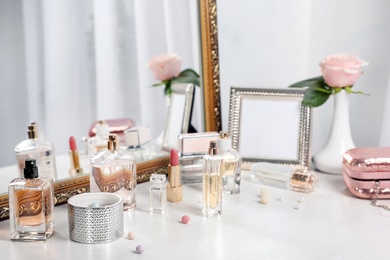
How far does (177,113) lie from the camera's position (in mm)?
1492

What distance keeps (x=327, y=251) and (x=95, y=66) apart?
0.70m

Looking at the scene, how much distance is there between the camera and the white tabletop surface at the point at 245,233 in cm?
99

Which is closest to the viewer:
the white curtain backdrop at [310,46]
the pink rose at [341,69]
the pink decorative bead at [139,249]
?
the pink decorative bead at [139,249]

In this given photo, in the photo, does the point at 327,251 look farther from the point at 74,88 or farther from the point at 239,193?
the point at 74,88

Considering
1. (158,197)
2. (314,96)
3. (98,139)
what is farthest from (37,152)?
(314,96)

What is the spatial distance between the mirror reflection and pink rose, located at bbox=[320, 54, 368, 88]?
1.23 ft

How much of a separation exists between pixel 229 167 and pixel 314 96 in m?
0.34

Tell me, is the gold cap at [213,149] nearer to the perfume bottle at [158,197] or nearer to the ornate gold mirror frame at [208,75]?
the perfume bottle at [158,197]

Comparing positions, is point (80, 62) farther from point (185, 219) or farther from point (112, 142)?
point (185, 219)

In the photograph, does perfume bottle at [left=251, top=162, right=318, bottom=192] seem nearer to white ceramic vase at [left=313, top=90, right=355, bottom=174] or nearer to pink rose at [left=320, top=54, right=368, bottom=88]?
white ceramic vase at [left=313, top=90, right=355, bottom=174]

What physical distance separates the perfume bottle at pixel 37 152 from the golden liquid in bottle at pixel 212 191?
0.36 m

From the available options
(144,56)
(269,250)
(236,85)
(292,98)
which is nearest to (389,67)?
(292,98)

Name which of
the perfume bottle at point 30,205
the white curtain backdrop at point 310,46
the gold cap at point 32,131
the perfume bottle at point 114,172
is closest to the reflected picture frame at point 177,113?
the white curtain backdrop at point 310,46

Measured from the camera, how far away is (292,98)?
1.49m
